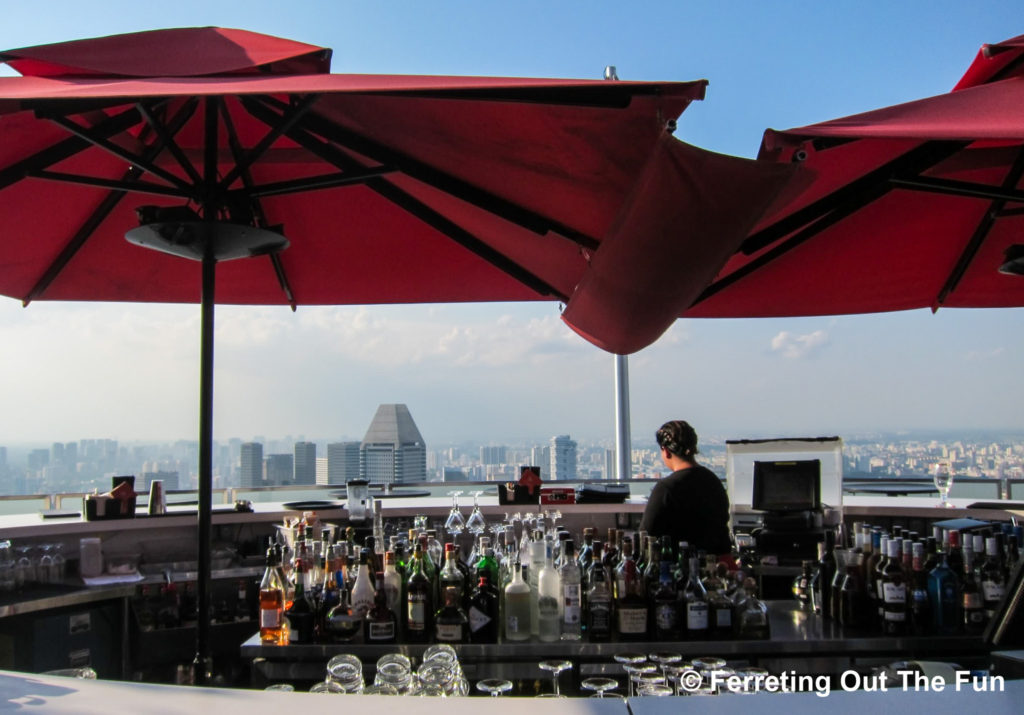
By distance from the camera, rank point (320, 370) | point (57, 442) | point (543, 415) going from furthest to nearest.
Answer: point (543, 415) → point (320, 370) → point (57, 442)

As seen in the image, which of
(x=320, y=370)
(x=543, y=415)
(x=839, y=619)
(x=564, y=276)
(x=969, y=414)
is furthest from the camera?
(x=543, y=415)

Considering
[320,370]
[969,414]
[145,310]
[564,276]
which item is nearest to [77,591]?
[145,310]

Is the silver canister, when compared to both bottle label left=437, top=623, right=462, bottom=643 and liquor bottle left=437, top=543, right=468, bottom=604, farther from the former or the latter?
bottle label left=437, top=623, right=462, bottom=643

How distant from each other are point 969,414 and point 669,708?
452 inches

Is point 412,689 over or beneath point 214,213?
beneath

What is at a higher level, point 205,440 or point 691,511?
point 205,440

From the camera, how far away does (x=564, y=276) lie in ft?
11.7

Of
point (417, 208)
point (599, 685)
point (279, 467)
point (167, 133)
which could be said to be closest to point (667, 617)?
point (599, 685)

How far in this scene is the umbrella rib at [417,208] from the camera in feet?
9.66

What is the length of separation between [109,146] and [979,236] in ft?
11.1

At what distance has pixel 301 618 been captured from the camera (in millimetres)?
2521

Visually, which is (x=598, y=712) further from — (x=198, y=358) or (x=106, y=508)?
(x=106, y=508)

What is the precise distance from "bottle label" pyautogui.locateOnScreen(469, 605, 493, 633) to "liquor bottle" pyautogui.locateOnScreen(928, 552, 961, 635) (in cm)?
138

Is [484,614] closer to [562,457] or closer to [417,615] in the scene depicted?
[417,615]
